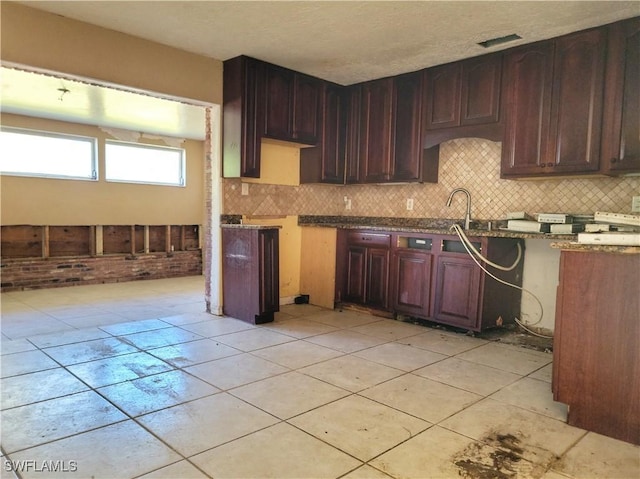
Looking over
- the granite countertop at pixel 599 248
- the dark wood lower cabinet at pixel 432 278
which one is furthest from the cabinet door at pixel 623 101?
the granite countertop at pixel 599 248

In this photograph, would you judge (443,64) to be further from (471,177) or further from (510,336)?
(510,336)

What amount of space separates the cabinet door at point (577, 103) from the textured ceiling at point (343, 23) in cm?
14

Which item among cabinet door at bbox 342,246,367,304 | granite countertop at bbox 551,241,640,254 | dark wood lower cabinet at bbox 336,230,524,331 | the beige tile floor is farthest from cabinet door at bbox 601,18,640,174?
cabinet door at bbox 342,246,367,304

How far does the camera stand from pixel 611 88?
324 cm

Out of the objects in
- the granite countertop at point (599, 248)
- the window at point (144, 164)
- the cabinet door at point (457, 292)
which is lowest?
the cabinet door at point (457, 292)

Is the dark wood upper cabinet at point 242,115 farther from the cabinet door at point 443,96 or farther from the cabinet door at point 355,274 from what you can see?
the cabinet door at point 443,96

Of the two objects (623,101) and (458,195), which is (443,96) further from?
(623,101)

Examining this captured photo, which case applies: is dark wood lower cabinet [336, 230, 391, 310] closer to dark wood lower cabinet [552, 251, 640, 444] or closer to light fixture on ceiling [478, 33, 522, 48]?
light fixture on ceiling [478, 33, 522, 48]

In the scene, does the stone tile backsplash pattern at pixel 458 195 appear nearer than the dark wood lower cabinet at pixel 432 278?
Yes

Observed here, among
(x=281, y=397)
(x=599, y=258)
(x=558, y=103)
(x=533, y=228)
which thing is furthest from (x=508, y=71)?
(x=281, y=397)

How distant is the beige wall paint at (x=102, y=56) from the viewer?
10.5ft

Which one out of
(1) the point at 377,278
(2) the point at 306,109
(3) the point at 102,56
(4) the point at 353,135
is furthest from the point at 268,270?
(3) the point at 102,56

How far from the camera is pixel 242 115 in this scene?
4.31 m

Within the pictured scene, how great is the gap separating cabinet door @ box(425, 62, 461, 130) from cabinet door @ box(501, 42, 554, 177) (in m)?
0.48
